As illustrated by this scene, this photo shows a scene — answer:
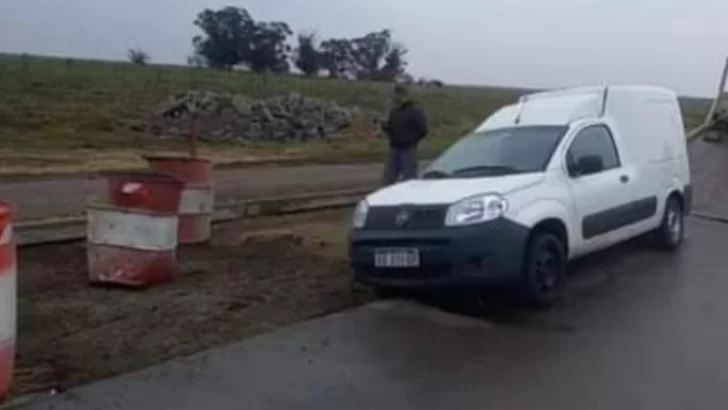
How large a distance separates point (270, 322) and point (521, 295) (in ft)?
7.00

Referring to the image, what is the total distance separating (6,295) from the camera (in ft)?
17.2

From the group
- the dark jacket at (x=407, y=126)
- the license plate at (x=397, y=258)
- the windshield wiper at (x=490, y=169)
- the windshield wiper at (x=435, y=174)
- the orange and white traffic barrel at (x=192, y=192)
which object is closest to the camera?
the license plate at (x=397, y=258)

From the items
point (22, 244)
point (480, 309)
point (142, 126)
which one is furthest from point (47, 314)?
point (142, 126)

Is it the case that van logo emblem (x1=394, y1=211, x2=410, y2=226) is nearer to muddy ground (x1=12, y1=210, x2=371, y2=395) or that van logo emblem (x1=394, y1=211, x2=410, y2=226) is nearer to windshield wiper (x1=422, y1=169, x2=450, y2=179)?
muddy ground (x1=12, y1=210, x2=371, y2=395)

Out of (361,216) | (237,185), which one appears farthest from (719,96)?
(361,216)

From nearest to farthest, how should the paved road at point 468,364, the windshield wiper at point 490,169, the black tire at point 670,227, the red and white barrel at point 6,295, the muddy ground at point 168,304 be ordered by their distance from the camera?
the red and white barrel at point 6,295, the paved road at point 468,364, the muddy ground at point 168,304, the windshield wiper at point 490,169, the black tire at point 670,227

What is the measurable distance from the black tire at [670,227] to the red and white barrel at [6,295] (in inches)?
318

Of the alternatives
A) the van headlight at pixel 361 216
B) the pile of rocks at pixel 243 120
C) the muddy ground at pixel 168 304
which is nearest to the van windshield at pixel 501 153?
the van headlight at pixel 361 216

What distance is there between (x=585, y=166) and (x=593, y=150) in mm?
547

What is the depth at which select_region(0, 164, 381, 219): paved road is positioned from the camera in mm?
13938

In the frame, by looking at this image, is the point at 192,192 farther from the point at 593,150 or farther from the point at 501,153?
the point at 593,150

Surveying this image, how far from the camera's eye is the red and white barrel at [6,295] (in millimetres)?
5195

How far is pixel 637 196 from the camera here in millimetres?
10305

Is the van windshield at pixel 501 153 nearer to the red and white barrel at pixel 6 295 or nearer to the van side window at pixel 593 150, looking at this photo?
the van side window at pixel 593 150
